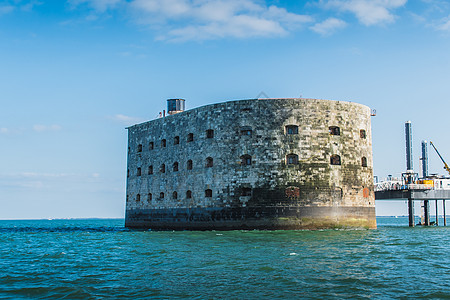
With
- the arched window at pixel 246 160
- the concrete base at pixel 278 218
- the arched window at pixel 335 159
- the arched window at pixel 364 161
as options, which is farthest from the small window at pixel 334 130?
the arched window at pixel 246 160

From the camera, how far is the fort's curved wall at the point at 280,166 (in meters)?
28.7

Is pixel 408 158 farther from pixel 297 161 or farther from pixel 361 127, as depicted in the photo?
pixel 297 161

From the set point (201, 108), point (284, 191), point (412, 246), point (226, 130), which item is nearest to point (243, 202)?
point (284, 191)

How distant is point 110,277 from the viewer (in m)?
12.7

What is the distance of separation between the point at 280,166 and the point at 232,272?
16226 mm

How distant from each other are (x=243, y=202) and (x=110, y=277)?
16.9 metres

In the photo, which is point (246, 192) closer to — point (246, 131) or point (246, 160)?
point (246, 160)

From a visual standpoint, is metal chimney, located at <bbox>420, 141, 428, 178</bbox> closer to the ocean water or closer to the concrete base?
the concrete base

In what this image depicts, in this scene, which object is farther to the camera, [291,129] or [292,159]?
[291,129]

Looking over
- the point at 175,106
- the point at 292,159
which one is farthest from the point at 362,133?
the point at 175,106

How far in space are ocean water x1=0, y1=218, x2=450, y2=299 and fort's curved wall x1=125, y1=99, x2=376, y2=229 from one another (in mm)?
8480

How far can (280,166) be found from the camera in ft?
94.7

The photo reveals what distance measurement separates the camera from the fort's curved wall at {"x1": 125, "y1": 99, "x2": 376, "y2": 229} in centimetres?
2872

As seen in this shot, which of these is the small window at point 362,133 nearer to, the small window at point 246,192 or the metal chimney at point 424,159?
Answer: the small window at point 246,192
